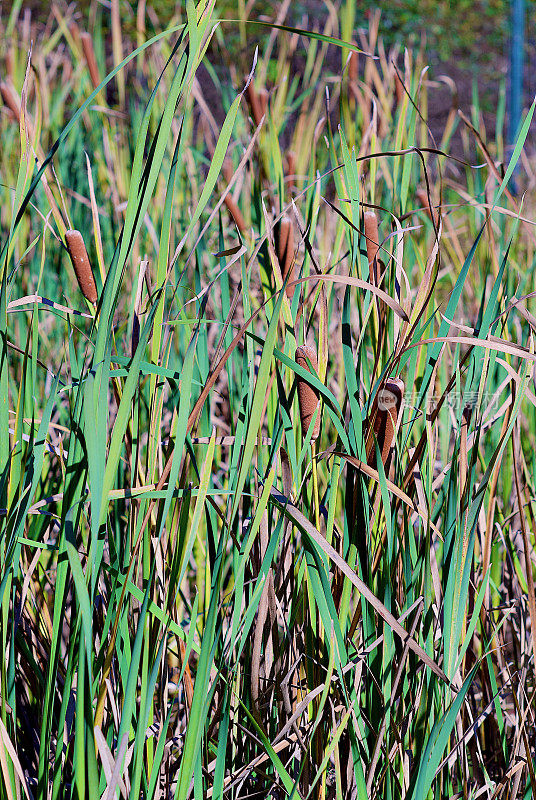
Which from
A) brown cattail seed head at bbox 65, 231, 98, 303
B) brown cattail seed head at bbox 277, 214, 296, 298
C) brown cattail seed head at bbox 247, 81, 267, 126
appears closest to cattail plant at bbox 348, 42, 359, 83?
brown cattail seed head at bbox 247, 81, 267, 126

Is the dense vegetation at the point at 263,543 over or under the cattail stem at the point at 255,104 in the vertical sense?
under

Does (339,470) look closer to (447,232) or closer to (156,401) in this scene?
(156,401)

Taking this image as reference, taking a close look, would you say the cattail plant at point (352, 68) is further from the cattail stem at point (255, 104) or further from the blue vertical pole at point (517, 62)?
the blue vertical pole at point (517, 62)

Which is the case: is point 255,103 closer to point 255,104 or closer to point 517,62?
point 255,104

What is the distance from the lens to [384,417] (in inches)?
16.8

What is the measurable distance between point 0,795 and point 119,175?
1109 millimetres

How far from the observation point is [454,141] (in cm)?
418

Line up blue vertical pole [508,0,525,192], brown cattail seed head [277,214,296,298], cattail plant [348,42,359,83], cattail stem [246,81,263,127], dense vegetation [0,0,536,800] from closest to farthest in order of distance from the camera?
dense vegetation [0,0,536,800]
brown cattail seed head [277,214,296,298]
cattail stem [246,81,263,127]
cattail plant [348,42,359,83]
blue vertical pole [508,0,525,192]

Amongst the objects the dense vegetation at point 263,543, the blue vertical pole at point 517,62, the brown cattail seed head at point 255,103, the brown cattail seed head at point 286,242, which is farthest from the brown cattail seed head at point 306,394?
the blue vertical pole at point 517,62

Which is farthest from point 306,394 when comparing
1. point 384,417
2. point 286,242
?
point 286,242

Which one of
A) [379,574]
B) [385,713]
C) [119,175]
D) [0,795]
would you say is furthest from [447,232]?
[0,795]

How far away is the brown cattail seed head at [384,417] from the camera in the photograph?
0.40m

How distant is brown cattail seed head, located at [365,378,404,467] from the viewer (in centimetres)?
40

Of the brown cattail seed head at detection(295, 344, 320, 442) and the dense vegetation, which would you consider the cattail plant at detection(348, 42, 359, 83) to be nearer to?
the dense vegetation
